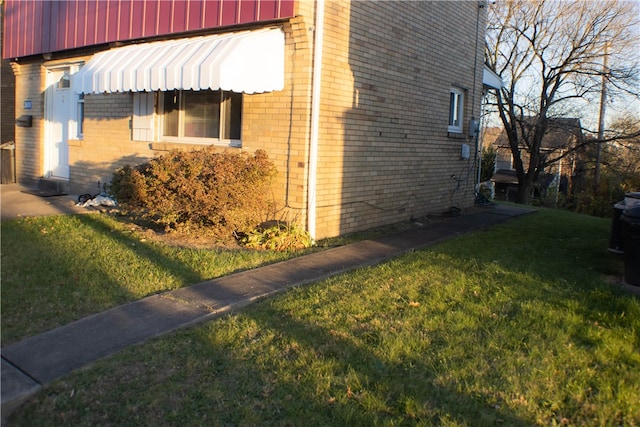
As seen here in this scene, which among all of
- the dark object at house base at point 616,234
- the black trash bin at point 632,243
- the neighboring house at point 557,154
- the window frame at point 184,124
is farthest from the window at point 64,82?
the neighboring house at point 557,154

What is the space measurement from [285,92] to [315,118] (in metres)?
0.66

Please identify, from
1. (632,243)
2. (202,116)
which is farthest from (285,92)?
(632,243)

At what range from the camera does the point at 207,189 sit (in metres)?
7.50

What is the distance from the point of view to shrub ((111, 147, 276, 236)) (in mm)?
7477

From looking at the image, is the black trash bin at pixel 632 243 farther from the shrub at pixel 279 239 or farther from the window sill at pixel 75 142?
the window sill at pixel 75 142

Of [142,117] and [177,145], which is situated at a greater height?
[142,117]

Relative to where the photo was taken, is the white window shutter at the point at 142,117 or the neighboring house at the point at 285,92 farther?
the white window shutter at the point at 142,117

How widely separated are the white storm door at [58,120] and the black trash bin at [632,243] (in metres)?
11.7

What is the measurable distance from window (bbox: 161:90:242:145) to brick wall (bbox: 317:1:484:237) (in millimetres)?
1757

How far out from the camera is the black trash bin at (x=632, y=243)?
5555mm

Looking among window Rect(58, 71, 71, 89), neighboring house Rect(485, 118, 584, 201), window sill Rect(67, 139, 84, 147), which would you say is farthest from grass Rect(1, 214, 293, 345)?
neighboring house Rect(485, 118, 584, 201)

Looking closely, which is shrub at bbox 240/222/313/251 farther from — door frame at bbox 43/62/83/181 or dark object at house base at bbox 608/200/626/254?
door frame at bbox 43/62/83/181

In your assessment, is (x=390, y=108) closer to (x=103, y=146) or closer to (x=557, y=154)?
(x=103, y=146)

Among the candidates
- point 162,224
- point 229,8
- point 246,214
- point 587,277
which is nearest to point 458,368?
point 587,277
